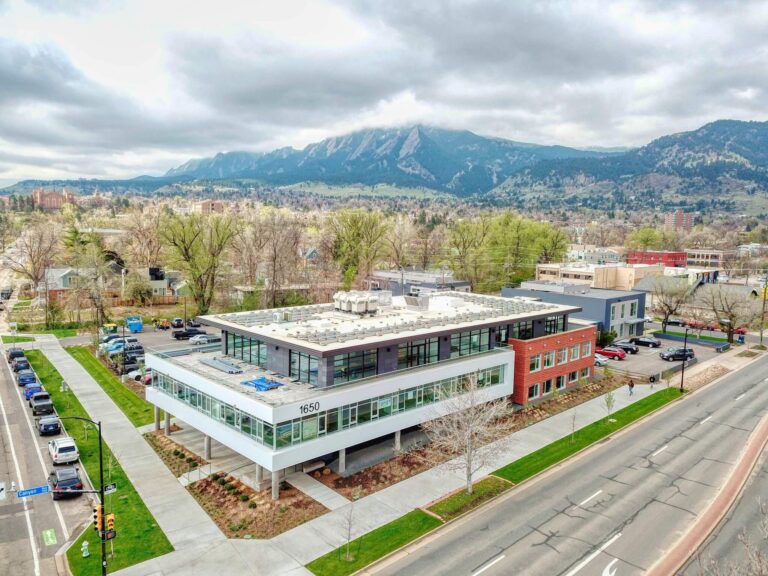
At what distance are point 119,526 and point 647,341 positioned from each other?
6440 cm

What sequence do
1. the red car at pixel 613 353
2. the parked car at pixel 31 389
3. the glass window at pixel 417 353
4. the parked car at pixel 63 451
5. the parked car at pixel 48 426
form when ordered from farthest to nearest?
the red car at pixel 613 353
the parked car at pixel 31 389
the parked car at pixel 48 426
the glass window at pixel 417 353
the parked car at pixel 63 451

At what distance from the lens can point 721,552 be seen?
24.2 meters

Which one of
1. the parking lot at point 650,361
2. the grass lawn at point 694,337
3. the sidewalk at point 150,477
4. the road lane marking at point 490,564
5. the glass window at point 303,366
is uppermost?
the glass window at point 303,366

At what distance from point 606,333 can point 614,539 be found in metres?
44.3

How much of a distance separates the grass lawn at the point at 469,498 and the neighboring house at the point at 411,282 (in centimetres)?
5165

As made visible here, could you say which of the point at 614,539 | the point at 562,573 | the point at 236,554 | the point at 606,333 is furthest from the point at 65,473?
the point at 606,333

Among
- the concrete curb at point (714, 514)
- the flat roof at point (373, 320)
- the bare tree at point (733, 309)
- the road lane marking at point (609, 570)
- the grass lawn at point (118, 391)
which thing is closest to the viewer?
the road lane marking at point (609, 570)

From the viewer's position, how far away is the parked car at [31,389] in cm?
4550

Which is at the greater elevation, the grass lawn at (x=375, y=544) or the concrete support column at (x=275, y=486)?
the concrete support column at (x=275, y=486)

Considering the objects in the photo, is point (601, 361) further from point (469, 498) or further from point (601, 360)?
point (469, 498)

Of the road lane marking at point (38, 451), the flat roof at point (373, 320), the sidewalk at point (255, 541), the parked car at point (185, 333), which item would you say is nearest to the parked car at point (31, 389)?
the road lane marking at point (38, 451)

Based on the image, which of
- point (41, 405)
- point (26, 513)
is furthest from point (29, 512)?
point (41, 405)

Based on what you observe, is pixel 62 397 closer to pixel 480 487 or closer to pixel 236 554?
pixel 236 554

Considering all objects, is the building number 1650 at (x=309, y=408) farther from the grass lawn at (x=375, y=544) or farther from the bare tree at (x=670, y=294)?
the bare tree at (x=670, y=294)
